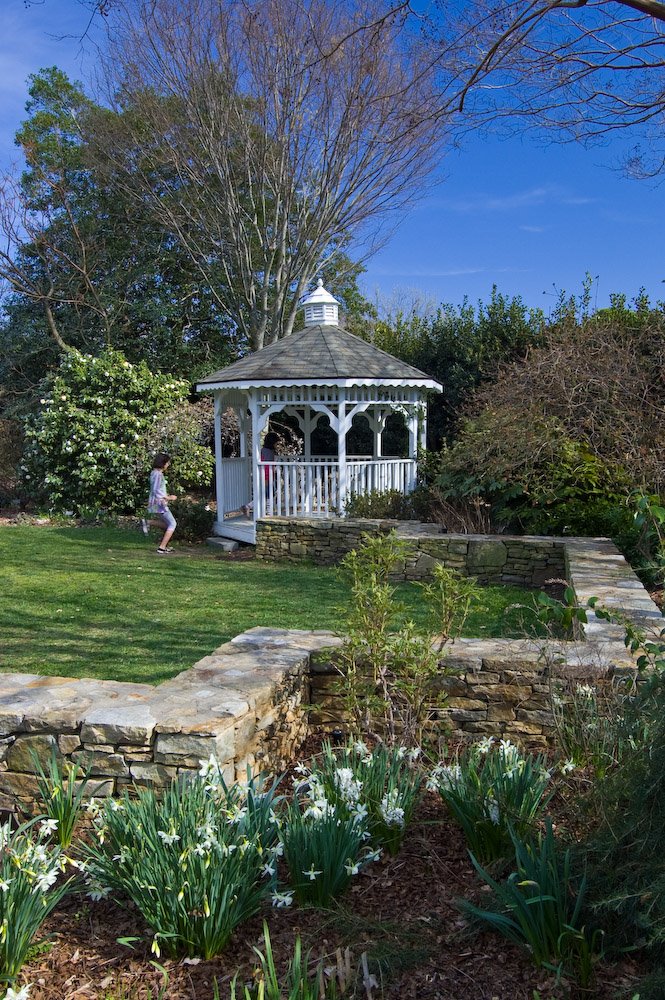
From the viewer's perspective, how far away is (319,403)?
12.4 meters

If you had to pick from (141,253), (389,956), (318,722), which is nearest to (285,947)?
(389,956)

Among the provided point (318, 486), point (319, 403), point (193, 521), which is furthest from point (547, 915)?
point (193, 521)

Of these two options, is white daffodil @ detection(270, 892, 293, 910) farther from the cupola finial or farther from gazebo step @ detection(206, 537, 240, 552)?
the cupola finial

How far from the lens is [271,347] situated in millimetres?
13898

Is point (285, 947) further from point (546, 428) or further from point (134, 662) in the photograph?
point (546, 428)

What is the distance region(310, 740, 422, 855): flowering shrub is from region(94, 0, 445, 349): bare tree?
545 inches

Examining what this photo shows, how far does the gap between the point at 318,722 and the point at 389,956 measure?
7.21 feet

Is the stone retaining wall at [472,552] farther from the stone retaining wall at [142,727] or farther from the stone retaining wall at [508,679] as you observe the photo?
the stone retaining wall at [142,727]

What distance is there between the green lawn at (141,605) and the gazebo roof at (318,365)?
298 centimetres

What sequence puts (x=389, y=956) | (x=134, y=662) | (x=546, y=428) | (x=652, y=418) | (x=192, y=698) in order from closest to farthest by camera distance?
(x=389, y=956) → (x=192, y=698) → (x=134, y=662) → (x=652, y=418) → (x=546, y=428)

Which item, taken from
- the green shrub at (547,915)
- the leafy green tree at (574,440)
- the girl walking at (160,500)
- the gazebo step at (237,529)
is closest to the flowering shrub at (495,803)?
the green shrub at (547,915)

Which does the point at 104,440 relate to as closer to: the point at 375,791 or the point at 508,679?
the point at 508,679

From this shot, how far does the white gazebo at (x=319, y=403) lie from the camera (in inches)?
481

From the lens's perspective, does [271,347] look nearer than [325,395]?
No
